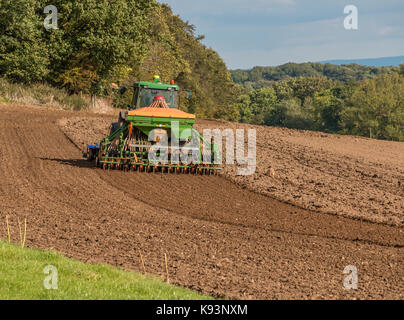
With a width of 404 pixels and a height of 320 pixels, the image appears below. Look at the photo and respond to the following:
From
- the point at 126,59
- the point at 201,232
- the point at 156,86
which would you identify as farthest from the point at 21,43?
the point at 201,232

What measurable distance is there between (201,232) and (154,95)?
8.29 m

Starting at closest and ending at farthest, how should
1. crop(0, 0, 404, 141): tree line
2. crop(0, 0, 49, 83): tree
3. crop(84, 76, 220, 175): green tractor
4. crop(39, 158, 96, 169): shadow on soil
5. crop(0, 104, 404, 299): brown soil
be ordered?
crop(0, 104, 404, 299): brown soil < crop(84, 76, 220, 175): green tractor < crop(39, 158, 96, 169): shadow on soil < crop(0, 0, 49, 83): tree < crop(0, 0, 404, 141): tree line

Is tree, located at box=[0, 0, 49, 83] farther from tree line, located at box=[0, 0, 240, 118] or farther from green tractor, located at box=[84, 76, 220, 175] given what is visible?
green tractor, located at box=[84, 76, 220, 175]

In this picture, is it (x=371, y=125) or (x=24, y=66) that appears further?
(x=371, y=125)

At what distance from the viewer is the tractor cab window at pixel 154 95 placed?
18172 millimetres

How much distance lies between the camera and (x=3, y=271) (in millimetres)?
7195

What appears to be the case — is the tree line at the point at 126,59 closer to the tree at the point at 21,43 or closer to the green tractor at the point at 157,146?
the tree at the point at 21,43

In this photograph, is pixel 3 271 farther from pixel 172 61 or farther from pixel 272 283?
pixel 172 61

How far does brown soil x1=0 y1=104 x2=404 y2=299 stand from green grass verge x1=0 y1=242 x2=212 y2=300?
0.58m

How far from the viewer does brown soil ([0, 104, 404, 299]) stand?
810 cm

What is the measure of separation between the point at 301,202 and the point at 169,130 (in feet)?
16.0

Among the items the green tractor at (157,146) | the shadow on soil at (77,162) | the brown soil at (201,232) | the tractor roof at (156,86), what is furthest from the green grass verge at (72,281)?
the tractor roof at (156,86)

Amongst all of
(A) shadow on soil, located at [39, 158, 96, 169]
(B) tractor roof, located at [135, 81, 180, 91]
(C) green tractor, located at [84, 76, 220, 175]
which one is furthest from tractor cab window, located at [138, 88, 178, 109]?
(A) shadow on soil, located at [39, 158, 96, 169]

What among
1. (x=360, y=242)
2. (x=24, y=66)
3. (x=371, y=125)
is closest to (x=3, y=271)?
(x=360, y=242)
